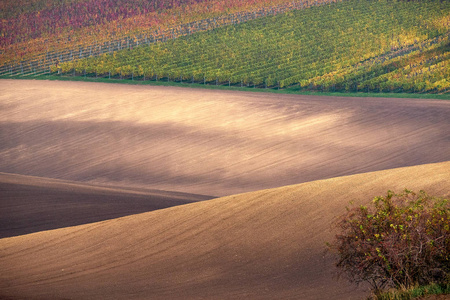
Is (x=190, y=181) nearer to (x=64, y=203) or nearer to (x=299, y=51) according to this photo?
(x=64, y=203)

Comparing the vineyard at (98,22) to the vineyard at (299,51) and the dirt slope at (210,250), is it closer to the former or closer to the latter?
the vineyard at (299,51)

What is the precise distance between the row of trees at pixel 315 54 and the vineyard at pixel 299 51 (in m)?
0.08

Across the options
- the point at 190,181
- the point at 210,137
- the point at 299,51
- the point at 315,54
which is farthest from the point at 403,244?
the point at 299,51

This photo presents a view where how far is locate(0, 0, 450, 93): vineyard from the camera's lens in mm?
50375

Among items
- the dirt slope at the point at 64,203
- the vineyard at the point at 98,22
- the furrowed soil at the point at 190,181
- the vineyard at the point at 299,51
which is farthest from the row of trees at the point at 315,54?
the dirt slope at the point at 64,203

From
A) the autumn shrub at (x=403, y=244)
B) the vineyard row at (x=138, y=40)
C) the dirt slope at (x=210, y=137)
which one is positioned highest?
the vineyard row at (x=138, y=40)

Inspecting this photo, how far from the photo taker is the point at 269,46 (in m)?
61.8

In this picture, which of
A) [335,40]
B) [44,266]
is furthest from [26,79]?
[44,266]

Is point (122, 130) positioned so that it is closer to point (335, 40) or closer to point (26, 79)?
point (26, 79)

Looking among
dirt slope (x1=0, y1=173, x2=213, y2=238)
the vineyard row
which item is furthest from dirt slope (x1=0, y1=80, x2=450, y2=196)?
the vineyard row

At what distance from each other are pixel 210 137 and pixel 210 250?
64.5 ft

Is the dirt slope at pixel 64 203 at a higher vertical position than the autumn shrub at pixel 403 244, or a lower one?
lower

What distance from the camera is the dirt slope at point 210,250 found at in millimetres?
15258

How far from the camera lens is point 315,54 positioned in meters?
58.8
